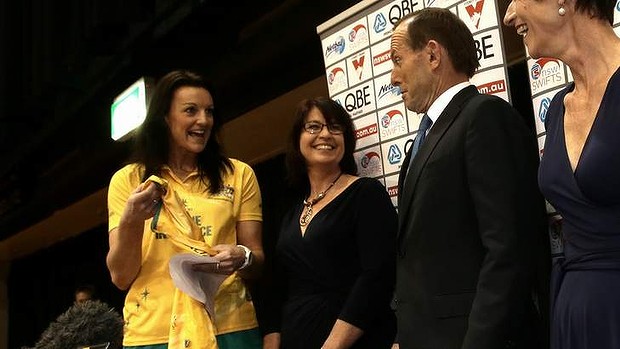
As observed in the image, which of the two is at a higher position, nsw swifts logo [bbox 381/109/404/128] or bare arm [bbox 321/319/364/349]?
nsw swifts logo [bbox 381/109/404/128]

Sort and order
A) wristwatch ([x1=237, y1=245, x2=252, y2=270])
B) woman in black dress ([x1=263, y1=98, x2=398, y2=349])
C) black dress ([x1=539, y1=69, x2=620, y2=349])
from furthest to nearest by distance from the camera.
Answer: woman in black dress ([x1=263, y1=98, x2=398, y2=349])
wristwatch ([x1=237, y1=245, x2=252, y2=270])
black dress ([x1=539, y1=69, x2=620, y2=349])

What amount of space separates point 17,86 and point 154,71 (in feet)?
8.35

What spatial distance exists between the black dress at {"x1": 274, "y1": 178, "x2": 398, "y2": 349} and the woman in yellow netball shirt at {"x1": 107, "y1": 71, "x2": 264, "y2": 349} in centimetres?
18

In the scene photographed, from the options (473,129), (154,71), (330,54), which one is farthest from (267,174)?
(473,129)

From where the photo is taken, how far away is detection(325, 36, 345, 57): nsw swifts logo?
2934 millimetres

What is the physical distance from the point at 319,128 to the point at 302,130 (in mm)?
67

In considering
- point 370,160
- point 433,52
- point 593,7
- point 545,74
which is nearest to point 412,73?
point 433,52

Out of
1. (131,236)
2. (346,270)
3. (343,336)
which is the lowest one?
(343,336)

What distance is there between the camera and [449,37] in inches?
73.5

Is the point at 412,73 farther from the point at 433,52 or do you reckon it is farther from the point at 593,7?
the point at 593,7

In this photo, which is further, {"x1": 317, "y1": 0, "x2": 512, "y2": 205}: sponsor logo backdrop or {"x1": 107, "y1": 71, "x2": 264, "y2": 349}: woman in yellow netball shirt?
{"x1": 317, "y1": 0, "x2": 512, "y2": 205}: sponsor logo backdrop

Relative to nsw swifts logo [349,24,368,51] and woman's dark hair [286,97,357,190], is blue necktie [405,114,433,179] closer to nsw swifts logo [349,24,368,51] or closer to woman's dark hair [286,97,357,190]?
woman's dark hair [286,97,357,190]

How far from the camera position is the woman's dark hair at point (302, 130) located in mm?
2650

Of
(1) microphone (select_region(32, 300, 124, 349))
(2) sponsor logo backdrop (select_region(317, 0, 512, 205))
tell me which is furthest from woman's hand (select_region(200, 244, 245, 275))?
(2) sponsor logo backdrop (select_region(317, 0, 512, 205))
